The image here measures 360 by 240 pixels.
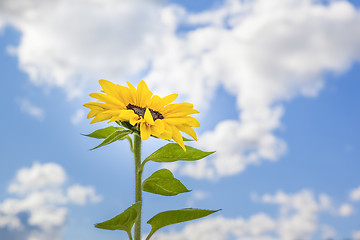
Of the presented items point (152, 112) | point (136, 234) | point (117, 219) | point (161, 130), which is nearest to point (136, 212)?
point (117, 219)

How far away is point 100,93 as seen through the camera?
2219mm

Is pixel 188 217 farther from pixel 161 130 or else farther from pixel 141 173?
pixel 161 130

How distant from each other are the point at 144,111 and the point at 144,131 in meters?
0.23

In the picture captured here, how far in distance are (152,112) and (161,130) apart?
0.28 metres

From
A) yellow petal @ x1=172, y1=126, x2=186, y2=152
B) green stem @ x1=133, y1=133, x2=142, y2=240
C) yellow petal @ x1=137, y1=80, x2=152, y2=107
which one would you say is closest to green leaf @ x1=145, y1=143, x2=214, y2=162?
green stem @ x1=133, y1=133, x2=142, y2=240

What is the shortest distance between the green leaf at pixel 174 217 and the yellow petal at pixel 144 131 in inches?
17.8

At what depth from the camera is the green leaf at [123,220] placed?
201 cm

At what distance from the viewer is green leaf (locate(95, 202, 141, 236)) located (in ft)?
6.61

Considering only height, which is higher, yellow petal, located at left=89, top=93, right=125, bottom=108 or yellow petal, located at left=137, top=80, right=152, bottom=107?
yellow petal, located at left=137, top=80, right=152, bottom=107

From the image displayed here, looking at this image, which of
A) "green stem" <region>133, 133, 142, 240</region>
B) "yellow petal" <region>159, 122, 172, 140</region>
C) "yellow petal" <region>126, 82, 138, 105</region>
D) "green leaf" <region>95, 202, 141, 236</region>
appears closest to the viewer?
"green leaf" <region>95, 202, 141, 236</region>

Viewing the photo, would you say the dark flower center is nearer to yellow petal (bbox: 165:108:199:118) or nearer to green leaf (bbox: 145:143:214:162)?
yellow petal (bbox: 165:108:199:118)

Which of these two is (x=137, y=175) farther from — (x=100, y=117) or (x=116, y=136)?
(x=100, y=117)

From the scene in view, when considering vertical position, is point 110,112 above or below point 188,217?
above

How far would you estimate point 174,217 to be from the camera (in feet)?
7.30
